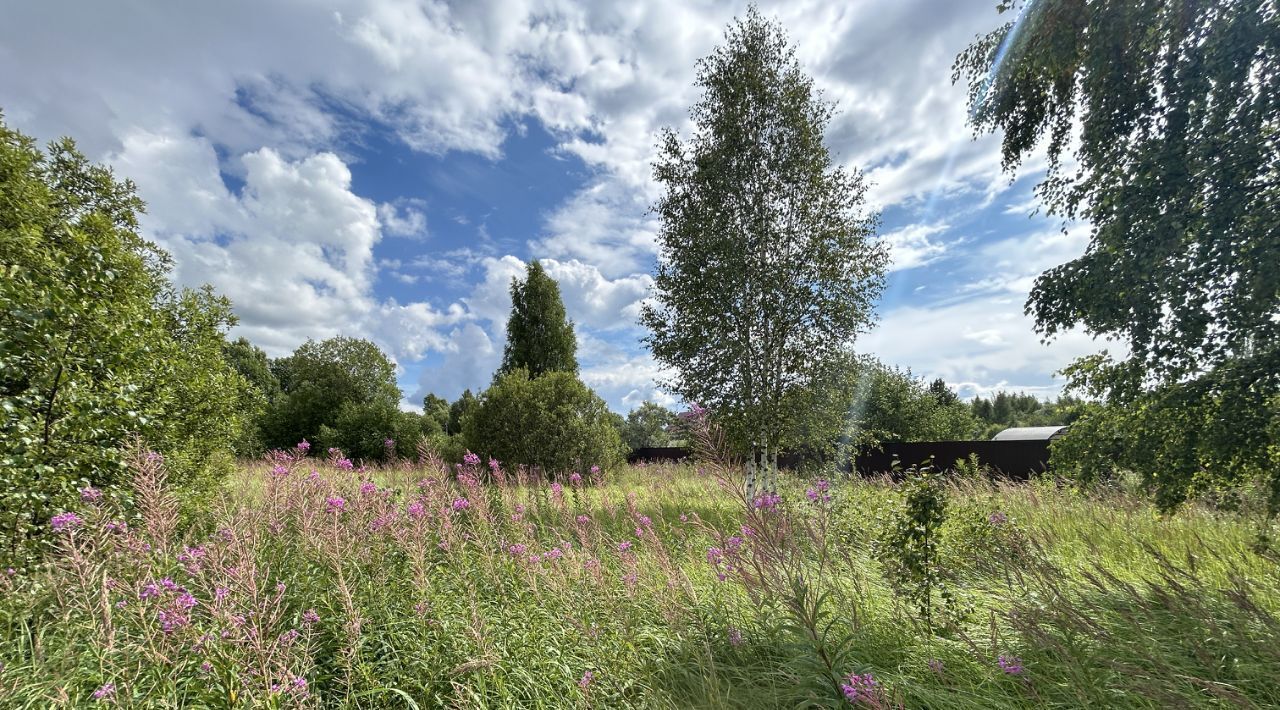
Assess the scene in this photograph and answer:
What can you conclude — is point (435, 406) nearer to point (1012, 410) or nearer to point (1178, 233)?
point (1178, 233)

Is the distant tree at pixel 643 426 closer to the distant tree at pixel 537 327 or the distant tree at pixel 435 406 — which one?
the distant tree at pixel 435 406

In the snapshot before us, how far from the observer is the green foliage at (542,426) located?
44.7ft

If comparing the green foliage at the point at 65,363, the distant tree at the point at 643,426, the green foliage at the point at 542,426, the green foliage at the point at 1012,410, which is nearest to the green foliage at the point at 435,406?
the distant tree at the point at 643,426

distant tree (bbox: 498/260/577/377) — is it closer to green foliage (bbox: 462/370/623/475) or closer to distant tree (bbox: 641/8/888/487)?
green foliage (bbox: 462/370/623/475)

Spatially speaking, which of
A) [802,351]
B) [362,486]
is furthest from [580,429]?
[362,486]

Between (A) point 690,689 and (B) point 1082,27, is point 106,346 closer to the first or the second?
(A) point 690,689

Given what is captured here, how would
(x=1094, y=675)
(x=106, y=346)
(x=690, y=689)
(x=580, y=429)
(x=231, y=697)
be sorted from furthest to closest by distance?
(x=580, y=429), (x=106, y=346), (x=690, y=689), (x=1094, y=675), (x=231, y=697)

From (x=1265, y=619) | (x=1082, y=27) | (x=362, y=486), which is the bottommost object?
(x=1265, y=619)

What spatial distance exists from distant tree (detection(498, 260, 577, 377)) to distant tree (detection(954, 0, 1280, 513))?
17209 mm

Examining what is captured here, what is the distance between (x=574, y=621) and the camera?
2.47m

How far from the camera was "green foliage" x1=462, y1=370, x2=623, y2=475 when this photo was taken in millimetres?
13609

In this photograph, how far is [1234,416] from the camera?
4082 mm

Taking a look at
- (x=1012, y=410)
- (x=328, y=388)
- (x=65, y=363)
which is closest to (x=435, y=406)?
(x=328, y=388)

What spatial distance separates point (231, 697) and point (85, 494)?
2.74 metres
